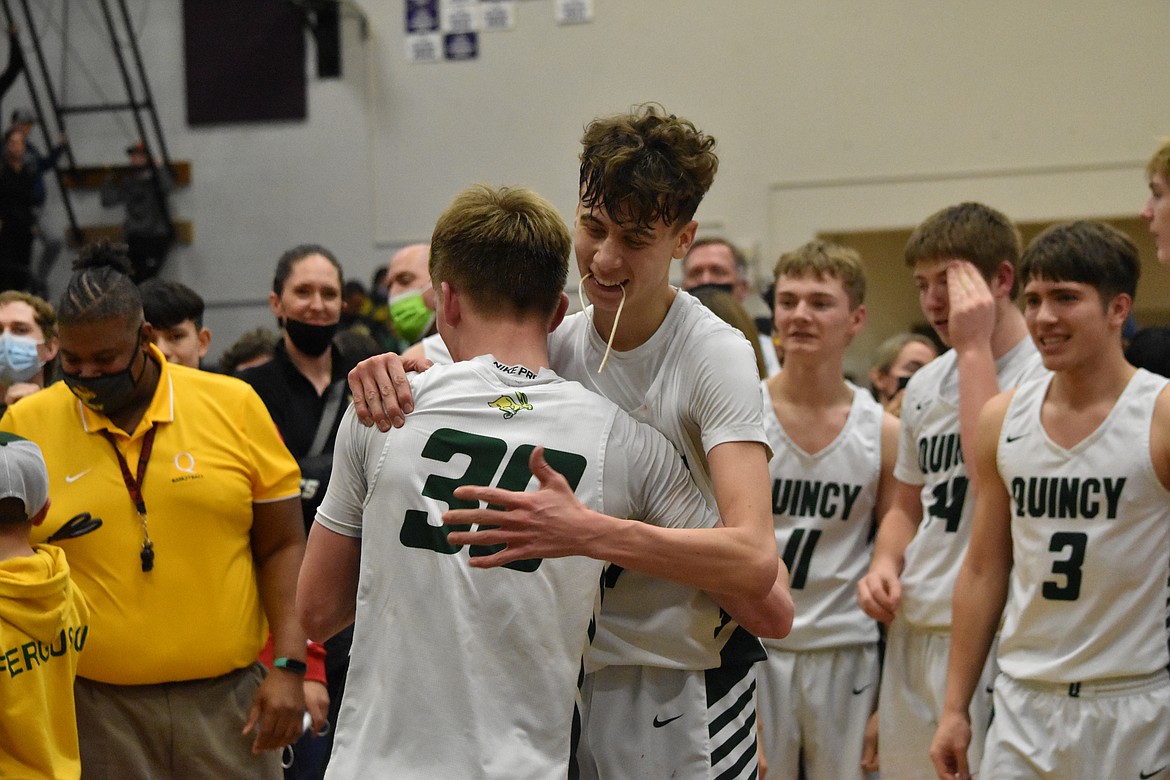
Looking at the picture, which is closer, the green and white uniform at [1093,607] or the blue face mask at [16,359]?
the green and white uniform at [1093,607]

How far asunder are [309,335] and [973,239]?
2.53 meters

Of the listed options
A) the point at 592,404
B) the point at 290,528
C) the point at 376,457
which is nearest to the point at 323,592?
the point at 376,457

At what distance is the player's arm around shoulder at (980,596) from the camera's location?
3.50m

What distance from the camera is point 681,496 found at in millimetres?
2330

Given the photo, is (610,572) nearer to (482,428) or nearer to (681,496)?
(681,496)

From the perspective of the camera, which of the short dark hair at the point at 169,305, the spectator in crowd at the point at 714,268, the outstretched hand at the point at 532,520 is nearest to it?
the outstretched hand at the point at 532,520

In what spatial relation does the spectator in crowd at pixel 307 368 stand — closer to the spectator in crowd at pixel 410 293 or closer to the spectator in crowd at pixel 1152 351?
the spectator in crowd at pixel 410 293

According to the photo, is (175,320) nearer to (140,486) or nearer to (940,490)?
(140,486)

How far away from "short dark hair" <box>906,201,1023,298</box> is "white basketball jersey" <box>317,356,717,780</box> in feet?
6.98

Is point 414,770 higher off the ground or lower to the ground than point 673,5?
lower

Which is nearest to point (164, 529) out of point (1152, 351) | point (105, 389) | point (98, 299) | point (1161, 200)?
point (105, 389)

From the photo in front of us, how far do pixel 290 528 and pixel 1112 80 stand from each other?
9.25 meters

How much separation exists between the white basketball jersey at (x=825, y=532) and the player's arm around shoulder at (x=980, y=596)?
24.8 inches

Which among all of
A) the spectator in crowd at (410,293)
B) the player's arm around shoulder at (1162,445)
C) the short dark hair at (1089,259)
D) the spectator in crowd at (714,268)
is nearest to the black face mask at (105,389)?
the spectator in crowd at (410,293)
